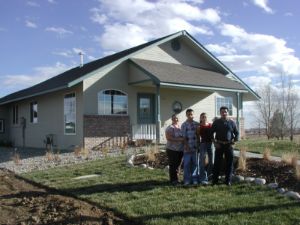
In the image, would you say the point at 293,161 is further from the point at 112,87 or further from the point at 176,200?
the point at 112,87

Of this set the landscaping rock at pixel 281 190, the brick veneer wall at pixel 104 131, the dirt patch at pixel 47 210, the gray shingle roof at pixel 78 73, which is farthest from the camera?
the gray shingle roof at pixel 78 73

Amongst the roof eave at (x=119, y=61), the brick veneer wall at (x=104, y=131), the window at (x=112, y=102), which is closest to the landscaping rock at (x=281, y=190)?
the brick veneer wall at (x=104, y=131)

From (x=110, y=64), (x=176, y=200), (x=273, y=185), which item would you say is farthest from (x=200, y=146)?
(x=110, y=64)

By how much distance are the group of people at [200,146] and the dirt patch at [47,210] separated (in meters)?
2.44

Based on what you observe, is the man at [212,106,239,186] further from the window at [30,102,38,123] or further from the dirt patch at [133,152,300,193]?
the window at [30,102,38,123]

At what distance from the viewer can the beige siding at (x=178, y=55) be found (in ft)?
71.8

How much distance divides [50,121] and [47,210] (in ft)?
49.5

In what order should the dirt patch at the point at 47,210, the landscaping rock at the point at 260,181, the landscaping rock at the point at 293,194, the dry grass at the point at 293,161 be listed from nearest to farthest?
1. the dirt patch at the point at 47,210
2. the landscaping rock at the point at 293,194
3. the landscaping rock at the point at 260,181
4. the dry grass at the point at 293,161

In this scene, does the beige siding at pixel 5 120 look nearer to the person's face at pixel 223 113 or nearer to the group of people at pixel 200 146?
the group of people at pixel 200 146

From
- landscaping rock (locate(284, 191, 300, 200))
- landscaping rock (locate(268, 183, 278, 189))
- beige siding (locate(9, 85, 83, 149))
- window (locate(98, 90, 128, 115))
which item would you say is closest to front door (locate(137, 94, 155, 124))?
window (locate(98, 90, 128, 115))

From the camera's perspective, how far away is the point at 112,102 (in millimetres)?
19938

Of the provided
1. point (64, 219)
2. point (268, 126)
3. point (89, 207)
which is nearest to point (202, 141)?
point (89, 207)

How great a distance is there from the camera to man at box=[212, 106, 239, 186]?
9.09m

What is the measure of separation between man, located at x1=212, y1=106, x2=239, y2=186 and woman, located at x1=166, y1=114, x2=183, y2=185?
834 mm
